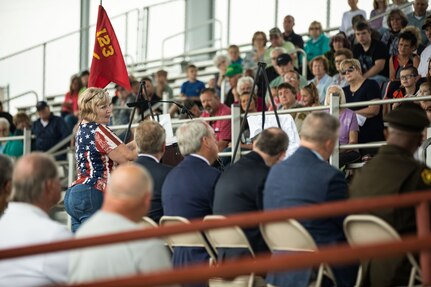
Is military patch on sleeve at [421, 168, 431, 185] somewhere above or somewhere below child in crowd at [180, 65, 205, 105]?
below

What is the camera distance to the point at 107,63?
397 inches

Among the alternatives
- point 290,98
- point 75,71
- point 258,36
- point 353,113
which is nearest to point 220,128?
point 290,98

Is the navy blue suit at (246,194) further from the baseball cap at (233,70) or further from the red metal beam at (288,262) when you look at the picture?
the baseball cap at (233,70)

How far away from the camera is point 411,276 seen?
18.2 ft

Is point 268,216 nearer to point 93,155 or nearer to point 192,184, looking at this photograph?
point 192,184

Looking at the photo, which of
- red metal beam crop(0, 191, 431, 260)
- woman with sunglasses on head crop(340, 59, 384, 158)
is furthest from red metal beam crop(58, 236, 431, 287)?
woman with sunglasses on head crop(340, 59, 384, 158)

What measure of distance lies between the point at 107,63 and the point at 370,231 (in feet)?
16.8

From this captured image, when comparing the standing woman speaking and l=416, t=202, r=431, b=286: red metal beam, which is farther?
the standing woman speaking

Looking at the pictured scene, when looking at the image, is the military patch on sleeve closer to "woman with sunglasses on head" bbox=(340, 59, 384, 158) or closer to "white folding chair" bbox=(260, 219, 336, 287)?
"white folding chair" bbox=(260, 219, 336, 287)

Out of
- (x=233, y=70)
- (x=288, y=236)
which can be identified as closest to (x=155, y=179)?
(x=288, y=236)

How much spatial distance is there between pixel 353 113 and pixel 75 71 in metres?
9.91

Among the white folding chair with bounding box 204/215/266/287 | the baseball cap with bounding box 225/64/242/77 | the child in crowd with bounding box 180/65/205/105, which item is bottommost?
the white folding chair with bounding box 204/215/266/287

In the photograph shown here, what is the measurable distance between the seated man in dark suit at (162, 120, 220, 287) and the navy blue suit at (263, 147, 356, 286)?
1033mm

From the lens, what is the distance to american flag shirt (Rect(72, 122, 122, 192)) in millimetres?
7664
